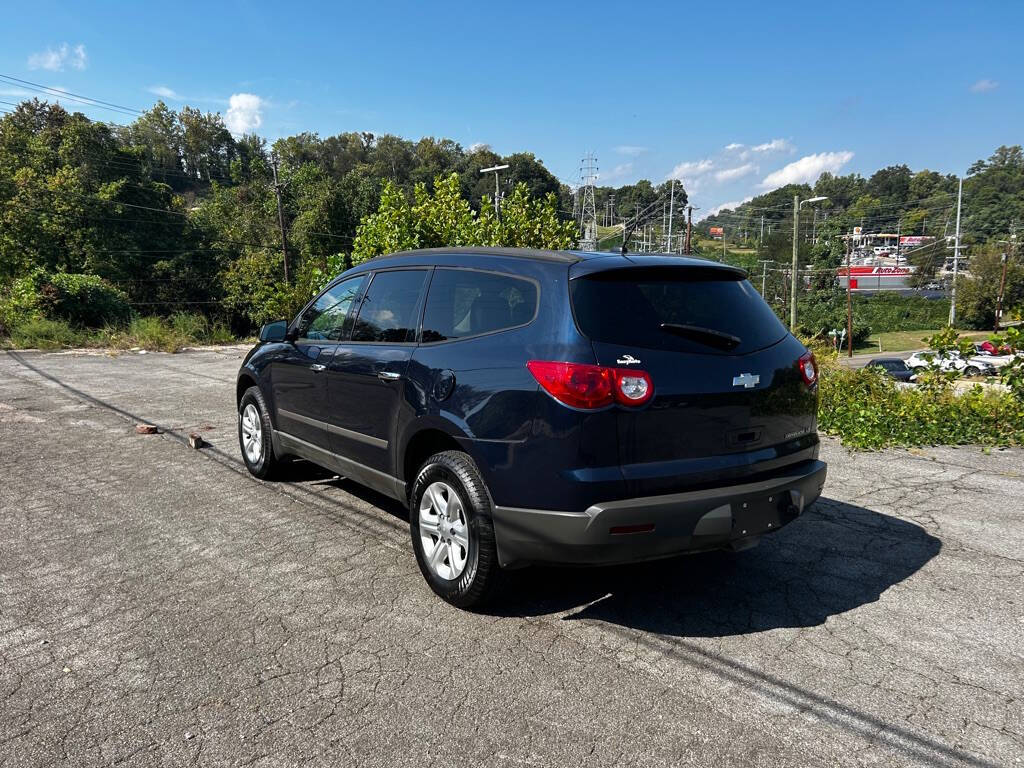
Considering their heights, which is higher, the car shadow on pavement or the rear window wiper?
the rear window wiper

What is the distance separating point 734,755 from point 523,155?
116324 mm

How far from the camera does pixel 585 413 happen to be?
292cm

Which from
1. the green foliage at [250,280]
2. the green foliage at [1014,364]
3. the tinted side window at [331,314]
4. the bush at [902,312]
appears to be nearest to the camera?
the tinted side window at [331,314]

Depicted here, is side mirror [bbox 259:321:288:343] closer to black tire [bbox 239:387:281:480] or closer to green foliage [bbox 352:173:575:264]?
black tire [bbox 239:387:281:480]

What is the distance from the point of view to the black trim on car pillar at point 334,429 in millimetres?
4172

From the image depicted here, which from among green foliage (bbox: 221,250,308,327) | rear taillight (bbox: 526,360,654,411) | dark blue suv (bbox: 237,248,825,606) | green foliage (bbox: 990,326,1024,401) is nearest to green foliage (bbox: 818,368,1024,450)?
green foliage (bbox: 990,326,1024,401)

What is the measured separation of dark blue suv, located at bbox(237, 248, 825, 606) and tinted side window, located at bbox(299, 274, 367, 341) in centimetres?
84

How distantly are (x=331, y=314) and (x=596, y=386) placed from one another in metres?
2.77

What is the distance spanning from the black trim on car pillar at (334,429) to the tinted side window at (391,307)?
616 millimetres

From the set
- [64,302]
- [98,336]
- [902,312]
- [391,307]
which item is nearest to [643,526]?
[391,307]

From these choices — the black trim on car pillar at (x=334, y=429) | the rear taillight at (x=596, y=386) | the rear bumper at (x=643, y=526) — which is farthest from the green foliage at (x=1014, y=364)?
the black trim on car pillar at (x=334, y=429)

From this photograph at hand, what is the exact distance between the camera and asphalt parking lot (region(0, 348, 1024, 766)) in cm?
245

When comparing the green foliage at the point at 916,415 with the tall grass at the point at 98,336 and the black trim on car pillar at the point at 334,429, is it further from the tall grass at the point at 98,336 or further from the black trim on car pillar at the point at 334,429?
the tall grass at the point at 98,336

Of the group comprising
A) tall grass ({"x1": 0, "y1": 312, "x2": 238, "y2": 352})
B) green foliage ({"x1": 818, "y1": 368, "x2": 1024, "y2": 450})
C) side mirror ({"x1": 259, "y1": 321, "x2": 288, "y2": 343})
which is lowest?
green foliage ({"x1": 818, "y1": 368, "x2": 1024, "y2": 450})
